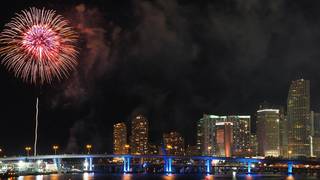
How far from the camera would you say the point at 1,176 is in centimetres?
16412

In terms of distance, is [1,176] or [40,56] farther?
[1,176]

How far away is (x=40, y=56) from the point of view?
89.1 metres

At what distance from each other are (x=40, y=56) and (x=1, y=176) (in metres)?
85.0

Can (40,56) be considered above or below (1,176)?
above
